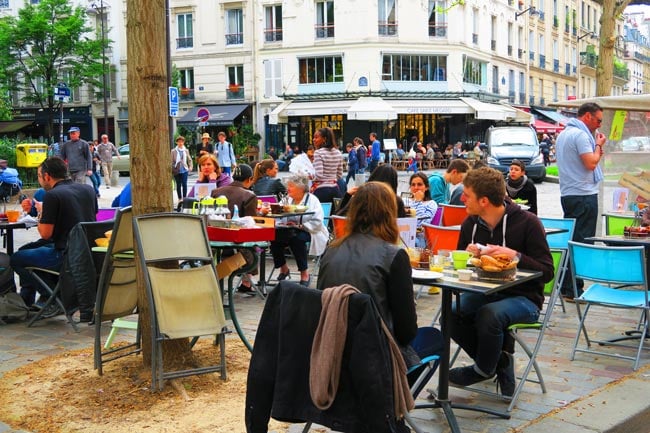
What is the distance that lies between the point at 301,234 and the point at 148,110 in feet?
13.0

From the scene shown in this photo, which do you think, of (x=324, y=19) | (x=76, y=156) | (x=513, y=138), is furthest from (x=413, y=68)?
(x=76, y=156)

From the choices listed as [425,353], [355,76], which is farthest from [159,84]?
[355,76]

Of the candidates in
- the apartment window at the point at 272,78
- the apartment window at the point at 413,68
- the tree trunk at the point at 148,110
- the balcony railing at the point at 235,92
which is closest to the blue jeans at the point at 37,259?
the tree trunk at the point at 148,110

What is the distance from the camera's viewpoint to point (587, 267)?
5848 mm

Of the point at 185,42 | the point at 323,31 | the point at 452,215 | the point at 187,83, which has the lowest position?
the point at 452,215

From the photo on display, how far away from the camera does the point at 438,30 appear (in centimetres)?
4197

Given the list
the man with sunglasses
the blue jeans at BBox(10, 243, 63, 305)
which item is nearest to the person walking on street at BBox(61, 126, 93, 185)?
the blue jeans at BBox(10, 243, 63, 305)

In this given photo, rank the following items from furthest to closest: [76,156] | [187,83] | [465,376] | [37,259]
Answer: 1. [187,83]
2. [76,156]
3. [37,259]
4. [465,376]

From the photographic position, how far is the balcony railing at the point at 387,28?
134 feet

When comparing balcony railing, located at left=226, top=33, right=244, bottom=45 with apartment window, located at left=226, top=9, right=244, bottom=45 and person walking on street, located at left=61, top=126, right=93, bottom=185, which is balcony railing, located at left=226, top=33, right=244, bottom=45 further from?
person walking on street, located at left=61, top=126, right=93, bottom=185

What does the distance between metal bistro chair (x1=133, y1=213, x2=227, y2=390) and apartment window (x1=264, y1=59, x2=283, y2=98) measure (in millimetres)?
37117

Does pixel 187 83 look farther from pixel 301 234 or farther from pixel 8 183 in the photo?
pixel 301 234

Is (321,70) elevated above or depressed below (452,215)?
above

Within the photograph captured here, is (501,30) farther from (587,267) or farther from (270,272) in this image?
(587,267)
